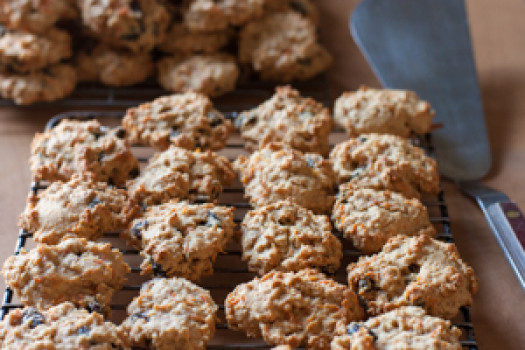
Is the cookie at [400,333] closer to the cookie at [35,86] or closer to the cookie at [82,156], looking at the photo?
the cookie at [82,156]

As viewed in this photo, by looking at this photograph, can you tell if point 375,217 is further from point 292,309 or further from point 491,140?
point 491,140

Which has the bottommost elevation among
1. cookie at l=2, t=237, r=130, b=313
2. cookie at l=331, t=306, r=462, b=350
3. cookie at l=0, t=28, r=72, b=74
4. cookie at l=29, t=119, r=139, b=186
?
cookie at l=331, t=306, r=462, b=350

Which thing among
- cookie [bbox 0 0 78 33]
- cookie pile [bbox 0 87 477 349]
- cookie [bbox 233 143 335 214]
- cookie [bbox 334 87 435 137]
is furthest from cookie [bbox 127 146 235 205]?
cookie [bbox 0 0 78 33]

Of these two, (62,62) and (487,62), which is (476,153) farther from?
(62,62)

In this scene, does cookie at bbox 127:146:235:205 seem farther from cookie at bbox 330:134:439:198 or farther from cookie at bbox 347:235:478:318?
cookie at bbox 347:235:478:318

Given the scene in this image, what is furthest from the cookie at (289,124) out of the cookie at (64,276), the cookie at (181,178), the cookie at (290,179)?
the cookie at (64,276)

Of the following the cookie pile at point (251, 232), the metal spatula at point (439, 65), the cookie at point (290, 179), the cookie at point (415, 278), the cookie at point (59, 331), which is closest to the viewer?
the cookie at point (59, 331)

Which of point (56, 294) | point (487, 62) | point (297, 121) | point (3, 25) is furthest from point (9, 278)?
point (487, 62)
